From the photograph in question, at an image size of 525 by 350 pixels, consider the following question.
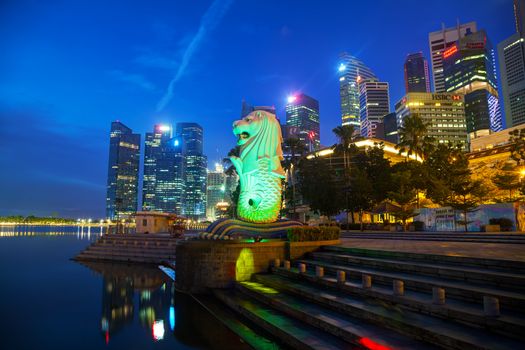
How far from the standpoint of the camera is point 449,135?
127375 millimetres

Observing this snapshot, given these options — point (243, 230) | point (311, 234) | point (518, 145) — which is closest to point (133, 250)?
point (243, 230)

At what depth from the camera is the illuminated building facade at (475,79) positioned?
162375 mm

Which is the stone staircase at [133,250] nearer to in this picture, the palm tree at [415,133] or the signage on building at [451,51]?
the palm tree at [415,133]

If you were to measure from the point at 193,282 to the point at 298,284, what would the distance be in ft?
16.4

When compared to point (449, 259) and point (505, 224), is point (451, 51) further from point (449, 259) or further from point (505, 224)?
point (449, 259)

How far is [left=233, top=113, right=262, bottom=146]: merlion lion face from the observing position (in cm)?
1620

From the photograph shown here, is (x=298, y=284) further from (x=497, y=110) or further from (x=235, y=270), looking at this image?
(x=497, y=110)

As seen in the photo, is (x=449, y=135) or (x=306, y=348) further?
(x=449, y=135)

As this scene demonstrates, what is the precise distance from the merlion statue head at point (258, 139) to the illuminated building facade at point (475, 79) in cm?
18025

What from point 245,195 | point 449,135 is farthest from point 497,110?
point 245,195

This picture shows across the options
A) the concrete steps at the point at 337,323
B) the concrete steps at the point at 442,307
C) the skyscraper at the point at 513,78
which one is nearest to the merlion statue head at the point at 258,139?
the concrete steps at the point at 337,323

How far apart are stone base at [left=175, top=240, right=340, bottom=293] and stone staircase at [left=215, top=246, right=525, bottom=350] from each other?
5.08 ft

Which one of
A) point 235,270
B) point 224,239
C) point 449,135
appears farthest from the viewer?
point 449,135

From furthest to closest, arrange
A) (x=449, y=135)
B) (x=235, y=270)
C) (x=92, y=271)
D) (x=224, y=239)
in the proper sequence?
1. (x=449, y=135)
2. (x=92, y=271)
3. (x=224, y=239)
4. (x=235, y=270)
